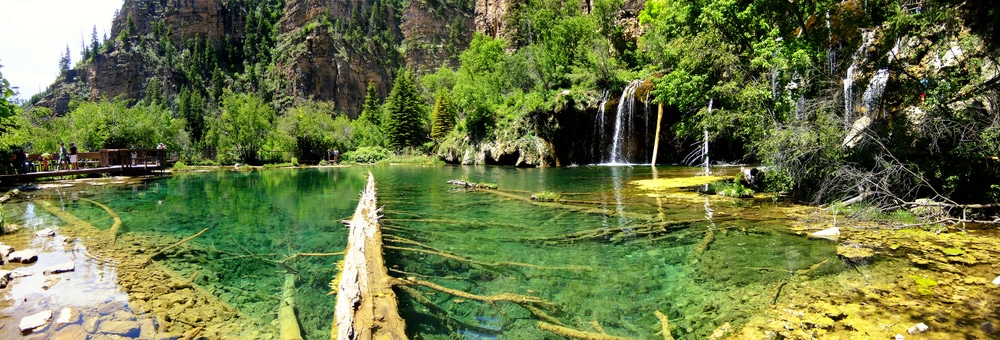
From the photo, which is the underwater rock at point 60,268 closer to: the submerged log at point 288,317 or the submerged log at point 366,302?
the submerged log at point 288,317

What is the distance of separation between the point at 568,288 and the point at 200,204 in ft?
45.7

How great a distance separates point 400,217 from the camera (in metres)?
11.2

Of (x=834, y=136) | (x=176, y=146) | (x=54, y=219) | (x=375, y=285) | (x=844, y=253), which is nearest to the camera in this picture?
(x=375, y=285)

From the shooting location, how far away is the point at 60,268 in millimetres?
6453

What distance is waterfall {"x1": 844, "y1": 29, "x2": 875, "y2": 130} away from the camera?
948 centimetres

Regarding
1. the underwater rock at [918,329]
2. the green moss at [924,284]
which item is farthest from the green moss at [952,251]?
the underwater rock at [918,329]

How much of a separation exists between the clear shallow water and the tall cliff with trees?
2.46 m

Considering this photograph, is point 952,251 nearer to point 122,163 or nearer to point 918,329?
point 918,329

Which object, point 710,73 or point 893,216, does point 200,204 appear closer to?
point 710,73

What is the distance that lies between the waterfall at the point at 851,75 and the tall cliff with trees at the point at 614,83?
4 centimetres

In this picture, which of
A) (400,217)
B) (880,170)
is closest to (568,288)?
(400,217)

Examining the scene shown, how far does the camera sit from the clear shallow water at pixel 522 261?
4809 mm

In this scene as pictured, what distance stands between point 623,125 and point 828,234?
26.4 metres

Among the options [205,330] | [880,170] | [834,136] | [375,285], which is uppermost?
[834,136]
